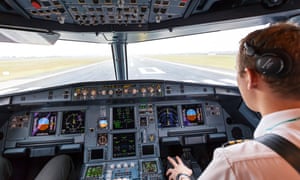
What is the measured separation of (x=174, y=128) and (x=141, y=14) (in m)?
1.54

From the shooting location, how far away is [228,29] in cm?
231

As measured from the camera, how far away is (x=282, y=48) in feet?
1.72

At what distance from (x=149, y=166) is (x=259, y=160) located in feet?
6.54

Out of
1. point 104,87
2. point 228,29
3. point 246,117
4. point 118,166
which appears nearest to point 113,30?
point 104,87

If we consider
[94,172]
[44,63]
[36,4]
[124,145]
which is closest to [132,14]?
[36,4]

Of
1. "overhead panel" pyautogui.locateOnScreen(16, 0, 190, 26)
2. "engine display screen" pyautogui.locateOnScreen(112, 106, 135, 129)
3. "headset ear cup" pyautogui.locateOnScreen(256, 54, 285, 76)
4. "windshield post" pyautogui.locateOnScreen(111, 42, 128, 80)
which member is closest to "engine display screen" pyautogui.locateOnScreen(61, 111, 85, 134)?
"engine display screen" pyautogui.locateOnScreen(112, 106, 135, 129)

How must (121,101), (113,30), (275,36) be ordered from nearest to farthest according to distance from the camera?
1. (275,36)
2. (113,30)
3. (121,101)

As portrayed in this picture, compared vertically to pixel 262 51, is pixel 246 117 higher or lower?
lower

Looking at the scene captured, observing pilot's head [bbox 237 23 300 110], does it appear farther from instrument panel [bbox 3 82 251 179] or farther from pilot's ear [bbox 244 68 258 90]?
instrument panel [bbox 3 82 251 179]

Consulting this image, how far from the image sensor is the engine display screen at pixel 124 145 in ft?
8.09

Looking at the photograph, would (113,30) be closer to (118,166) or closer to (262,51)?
(118,166)

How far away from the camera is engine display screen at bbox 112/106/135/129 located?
8.48ft

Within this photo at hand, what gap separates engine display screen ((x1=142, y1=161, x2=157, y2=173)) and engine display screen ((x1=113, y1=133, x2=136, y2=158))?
214 mm

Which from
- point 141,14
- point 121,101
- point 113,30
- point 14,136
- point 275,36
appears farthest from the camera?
point 121,101
